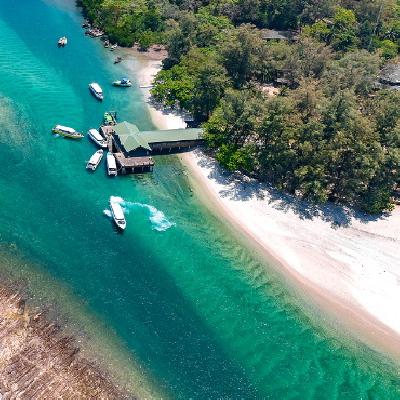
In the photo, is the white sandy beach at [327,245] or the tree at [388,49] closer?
the white sandy beach at [327,245]

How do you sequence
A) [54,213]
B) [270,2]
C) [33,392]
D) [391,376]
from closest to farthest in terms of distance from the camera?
[33,392] → [391,376] → [54,213] → [270,2]

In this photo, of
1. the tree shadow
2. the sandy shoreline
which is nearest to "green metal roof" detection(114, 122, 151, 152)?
the sandy shoreline

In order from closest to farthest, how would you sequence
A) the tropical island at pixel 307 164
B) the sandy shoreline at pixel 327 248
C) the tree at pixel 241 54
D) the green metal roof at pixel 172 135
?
the sandy shoreline at pixel 327 248 → the tropical island at pixel 307 164 → the green metal roof at pixel 172 135 → the tree at pixel 241 54

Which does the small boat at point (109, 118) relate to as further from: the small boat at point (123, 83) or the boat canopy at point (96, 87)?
the small boat at point (123, 83)

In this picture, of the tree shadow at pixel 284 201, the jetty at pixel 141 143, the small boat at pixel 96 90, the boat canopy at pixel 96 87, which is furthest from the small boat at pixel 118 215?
the boat canopy at pixel 96 87

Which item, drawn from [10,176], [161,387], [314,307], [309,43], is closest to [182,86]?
[309,43]

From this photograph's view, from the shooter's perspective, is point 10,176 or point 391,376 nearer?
point 391,376

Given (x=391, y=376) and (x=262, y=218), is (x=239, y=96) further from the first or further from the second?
(x=391, y=376)
